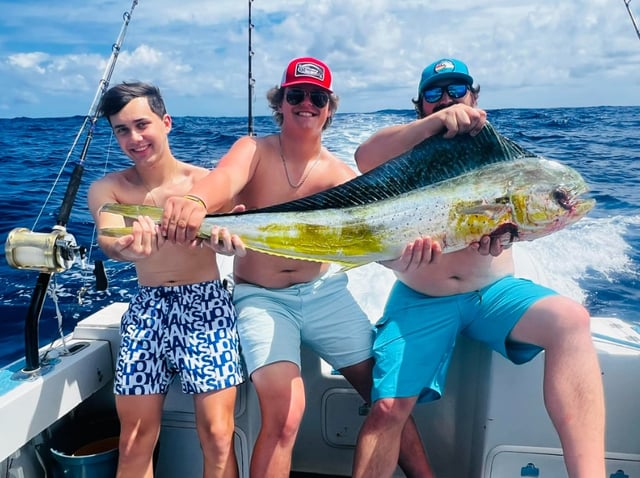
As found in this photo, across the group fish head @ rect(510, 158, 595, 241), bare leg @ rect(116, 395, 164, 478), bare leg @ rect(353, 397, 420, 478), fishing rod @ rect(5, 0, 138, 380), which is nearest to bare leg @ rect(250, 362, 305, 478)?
bare leg @ rect(353, 397, 420, 478)

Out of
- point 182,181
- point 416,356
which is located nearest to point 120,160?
point 182,181

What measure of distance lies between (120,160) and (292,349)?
33.7ft

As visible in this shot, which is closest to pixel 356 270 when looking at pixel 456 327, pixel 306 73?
pixel 456 327

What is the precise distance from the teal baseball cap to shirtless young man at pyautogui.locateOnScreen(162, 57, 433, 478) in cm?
42

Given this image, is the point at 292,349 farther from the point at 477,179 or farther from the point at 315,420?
the point at 477,179

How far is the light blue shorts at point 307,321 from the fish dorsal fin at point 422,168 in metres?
0.46

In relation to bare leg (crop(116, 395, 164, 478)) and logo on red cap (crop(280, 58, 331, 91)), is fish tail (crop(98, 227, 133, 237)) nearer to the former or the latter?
bare leg (crop(116, 395, 164, 478))

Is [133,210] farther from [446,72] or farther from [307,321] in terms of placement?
[446,72]

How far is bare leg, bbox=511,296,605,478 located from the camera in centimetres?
167

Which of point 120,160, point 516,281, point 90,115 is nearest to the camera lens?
point 516,281

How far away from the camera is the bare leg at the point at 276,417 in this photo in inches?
70.9

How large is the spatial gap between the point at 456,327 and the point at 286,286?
697mm

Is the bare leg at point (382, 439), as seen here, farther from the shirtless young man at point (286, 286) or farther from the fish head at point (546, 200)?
the fish head at point (546, 200)

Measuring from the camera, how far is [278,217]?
1.82 metres
